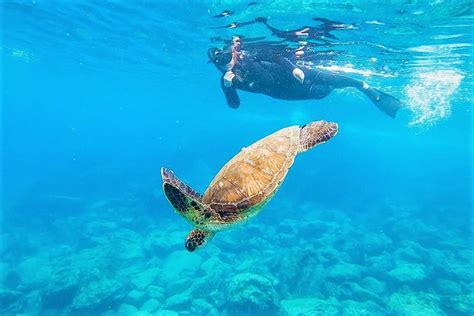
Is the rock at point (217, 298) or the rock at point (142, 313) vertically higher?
the rock at point (217, 298)

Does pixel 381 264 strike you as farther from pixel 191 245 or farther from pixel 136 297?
pixel 191 245

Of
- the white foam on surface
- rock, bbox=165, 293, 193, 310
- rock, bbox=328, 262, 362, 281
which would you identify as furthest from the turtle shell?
the white foam on surface

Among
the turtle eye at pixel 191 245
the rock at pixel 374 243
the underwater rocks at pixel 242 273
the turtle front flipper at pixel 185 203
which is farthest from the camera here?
the rock at pixel 374 243

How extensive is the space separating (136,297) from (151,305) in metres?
1.06

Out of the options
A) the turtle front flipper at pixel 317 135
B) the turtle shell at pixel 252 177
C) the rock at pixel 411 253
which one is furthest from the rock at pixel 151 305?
the rock at pixel 411 253

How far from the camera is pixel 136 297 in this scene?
552 inches

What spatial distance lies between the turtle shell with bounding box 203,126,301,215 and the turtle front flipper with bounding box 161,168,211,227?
1.55ft

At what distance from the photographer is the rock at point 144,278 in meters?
15.1

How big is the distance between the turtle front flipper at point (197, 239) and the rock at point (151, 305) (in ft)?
35.6

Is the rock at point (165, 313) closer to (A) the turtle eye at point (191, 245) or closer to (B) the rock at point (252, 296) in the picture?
(B) the rock at point (252, 296)

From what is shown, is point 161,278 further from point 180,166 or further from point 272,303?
point 180,166

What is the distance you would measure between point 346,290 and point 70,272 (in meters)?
12.2

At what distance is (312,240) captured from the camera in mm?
20500

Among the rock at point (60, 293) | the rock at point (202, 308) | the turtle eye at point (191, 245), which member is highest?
the turtle eye at point (191, 245)
